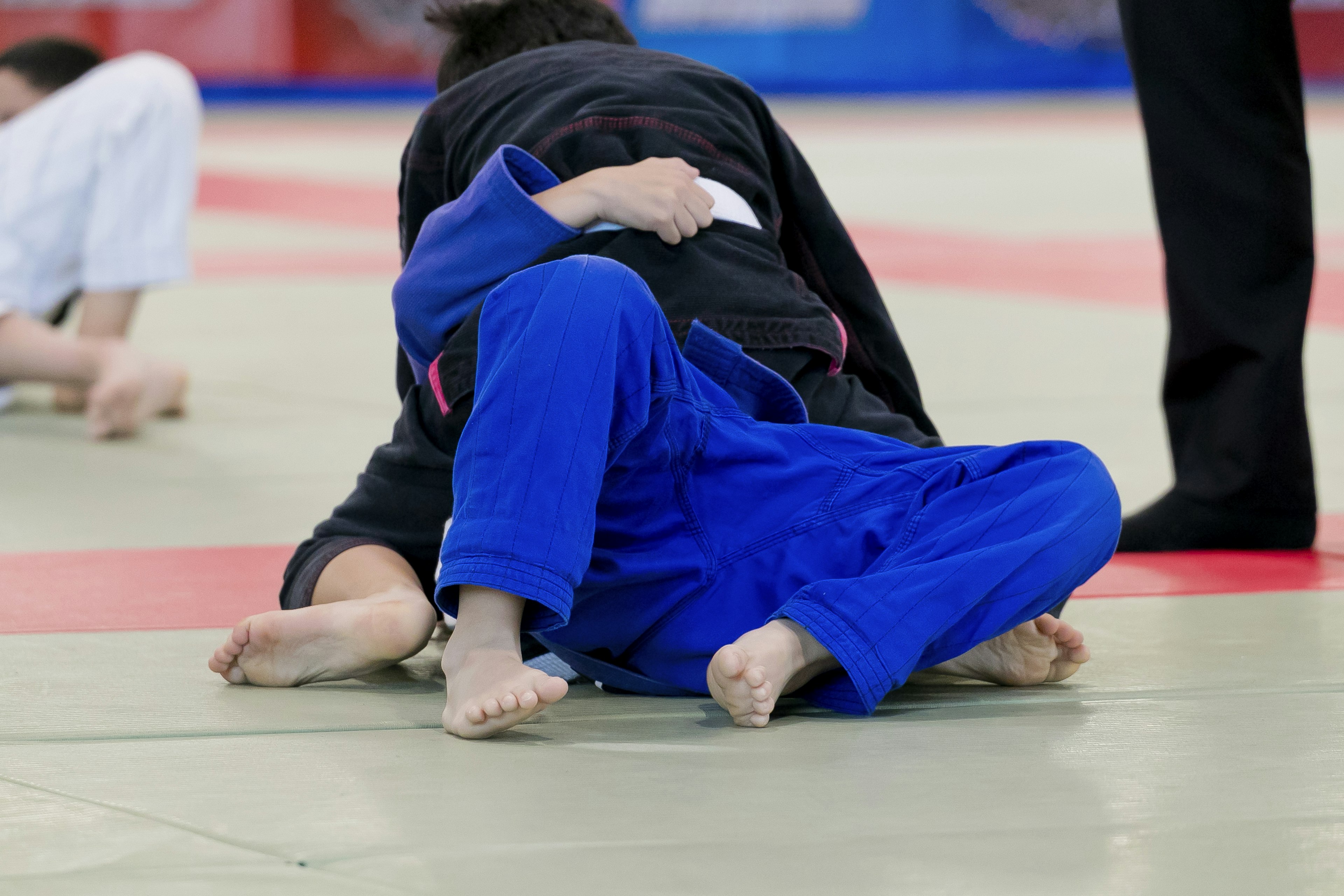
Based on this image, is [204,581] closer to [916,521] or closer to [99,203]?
[916,521]

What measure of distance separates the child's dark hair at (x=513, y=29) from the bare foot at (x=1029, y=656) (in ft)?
2.84

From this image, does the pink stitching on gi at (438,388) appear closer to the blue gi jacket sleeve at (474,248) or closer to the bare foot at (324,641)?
the blue gi jacket sleeve at (474,248)

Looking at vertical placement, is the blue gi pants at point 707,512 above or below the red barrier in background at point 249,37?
above

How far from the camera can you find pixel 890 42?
15.5 meters

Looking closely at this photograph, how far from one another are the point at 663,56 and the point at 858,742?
846 mm

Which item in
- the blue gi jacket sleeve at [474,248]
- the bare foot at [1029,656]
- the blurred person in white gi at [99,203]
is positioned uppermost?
the blue gi jacket sleeve at [474,248]

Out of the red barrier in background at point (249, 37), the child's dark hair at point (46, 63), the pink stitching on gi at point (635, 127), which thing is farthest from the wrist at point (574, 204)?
the red barrier in background at point (249, 37)

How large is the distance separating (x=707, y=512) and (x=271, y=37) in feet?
45.7

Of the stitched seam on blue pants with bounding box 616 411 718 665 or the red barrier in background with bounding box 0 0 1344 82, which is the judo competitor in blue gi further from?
the red barrier in background with bounding box 0 0 1344 82

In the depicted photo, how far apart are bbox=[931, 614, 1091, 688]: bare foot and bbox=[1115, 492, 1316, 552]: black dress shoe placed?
26.8 inches

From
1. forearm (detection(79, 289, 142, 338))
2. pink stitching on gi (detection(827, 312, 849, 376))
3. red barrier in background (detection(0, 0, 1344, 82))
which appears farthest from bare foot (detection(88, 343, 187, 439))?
red barrier in background (detection(0, 0, 1344, 82))

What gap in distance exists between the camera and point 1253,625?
1779mm

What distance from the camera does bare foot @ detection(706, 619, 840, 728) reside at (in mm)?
1338

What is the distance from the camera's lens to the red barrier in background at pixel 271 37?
1397 centimetres
